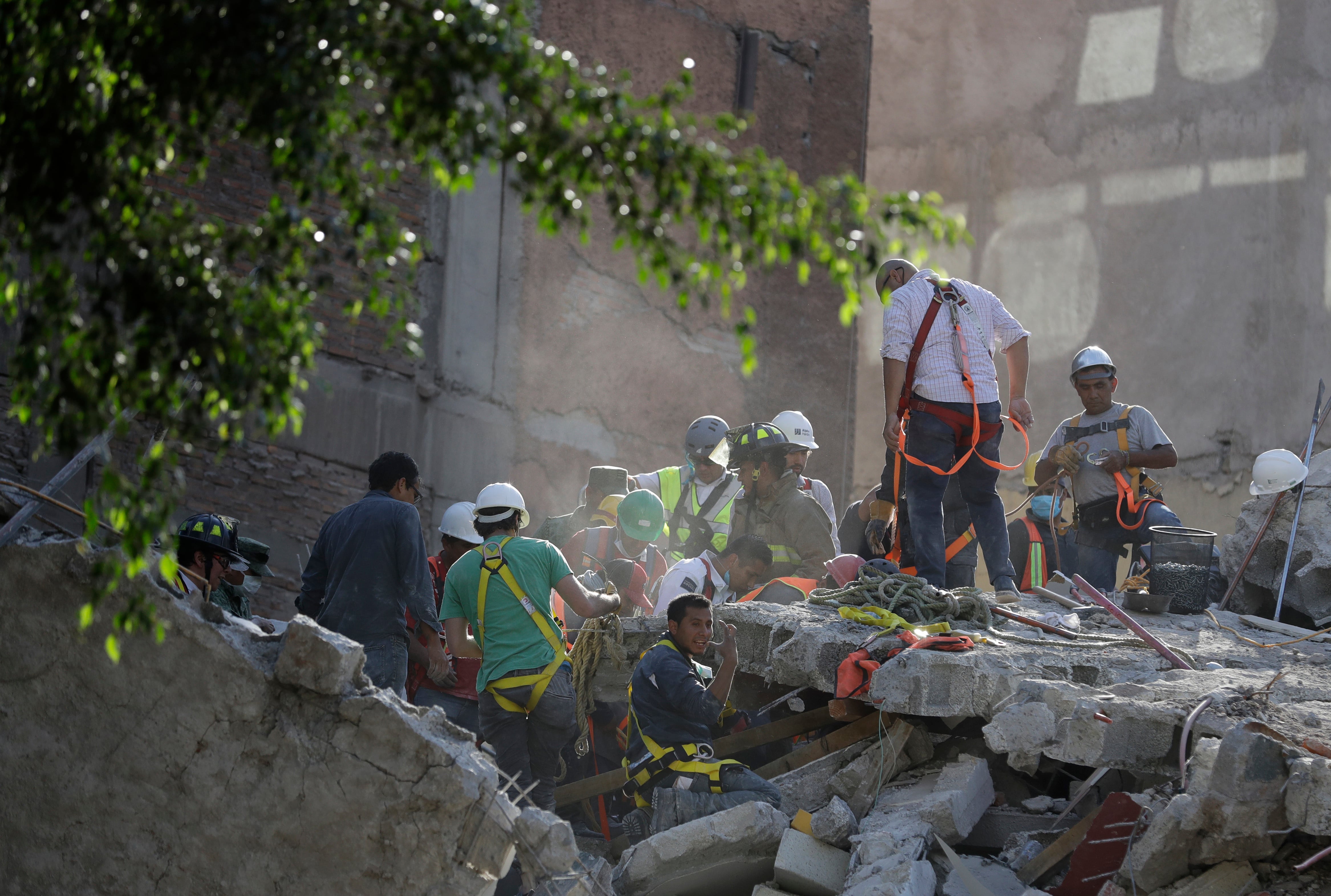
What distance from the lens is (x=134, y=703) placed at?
5246mm

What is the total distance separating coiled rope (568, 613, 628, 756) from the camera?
24.7ft

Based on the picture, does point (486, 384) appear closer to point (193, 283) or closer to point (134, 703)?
point (134, 703)

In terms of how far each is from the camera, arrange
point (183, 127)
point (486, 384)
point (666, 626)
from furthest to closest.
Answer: point (486, 384), point (666, 626), point (183, 127)

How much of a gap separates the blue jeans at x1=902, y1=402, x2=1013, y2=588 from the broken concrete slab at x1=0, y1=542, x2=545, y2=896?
3.14m

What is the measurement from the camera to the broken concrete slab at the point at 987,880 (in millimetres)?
5727

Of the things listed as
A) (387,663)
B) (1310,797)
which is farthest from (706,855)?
(1310,797)

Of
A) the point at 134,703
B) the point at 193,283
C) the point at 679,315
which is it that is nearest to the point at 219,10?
the point at 193,283

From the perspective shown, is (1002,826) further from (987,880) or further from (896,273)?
(896,273)

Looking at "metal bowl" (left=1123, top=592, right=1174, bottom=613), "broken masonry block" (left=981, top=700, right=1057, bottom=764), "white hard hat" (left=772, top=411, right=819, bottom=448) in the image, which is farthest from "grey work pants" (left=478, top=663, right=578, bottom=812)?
"metal bowl" (left=1123, top=592, right=1174, bottom=613)

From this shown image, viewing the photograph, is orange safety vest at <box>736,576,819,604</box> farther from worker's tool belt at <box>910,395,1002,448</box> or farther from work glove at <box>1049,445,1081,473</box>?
work glove at <box>1049,445,1081,473</box>

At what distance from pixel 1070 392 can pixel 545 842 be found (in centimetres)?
1330

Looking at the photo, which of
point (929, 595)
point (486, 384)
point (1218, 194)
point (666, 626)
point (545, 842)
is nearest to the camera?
point (545, 842)

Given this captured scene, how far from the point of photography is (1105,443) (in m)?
8.57

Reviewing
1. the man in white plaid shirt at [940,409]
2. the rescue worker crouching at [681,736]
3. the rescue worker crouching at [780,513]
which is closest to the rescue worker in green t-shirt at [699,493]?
the rescue worker crouching at [780,513]
